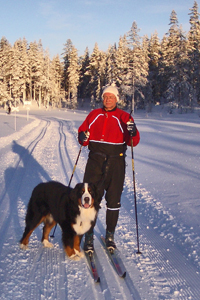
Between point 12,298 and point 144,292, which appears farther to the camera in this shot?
point 144,292

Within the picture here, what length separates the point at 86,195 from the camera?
342 cm

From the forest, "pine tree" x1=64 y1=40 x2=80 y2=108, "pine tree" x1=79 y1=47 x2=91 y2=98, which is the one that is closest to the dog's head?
the forest

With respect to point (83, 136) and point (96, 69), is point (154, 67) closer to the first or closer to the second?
point (96, 69)

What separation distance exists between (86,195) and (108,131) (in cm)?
106

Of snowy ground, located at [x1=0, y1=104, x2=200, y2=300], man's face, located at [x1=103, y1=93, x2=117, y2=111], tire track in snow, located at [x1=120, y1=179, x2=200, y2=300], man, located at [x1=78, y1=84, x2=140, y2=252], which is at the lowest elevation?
tire track in snow, located at [x1=120, y1=179, x2=200, y2=300]

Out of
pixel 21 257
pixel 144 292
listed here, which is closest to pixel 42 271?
pixel 21 257

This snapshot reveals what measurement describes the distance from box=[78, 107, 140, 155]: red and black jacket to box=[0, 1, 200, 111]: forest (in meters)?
34.9

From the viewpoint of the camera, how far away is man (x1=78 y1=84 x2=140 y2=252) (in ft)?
13.1

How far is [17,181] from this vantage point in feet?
25.0

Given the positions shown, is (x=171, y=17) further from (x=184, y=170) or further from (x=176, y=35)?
(x=184, y=170)

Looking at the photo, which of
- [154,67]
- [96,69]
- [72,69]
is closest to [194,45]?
[154,67]

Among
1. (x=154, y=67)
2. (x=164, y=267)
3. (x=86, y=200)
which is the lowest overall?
(x=164, y=267)

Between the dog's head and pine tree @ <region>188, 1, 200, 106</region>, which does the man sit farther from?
pine tree @ <region>188, 1, 200, 106</region>

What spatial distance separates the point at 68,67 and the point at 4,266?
6603cm
